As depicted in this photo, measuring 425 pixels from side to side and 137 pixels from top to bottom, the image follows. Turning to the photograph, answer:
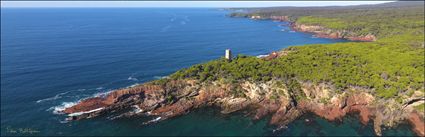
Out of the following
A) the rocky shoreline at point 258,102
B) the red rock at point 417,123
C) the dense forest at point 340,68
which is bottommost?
the red rock at point 417,123

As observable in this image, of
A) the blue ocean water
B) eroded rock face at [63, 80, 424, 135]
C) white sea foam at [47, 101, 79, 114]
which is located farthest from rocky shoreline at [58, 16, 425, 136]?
the blue ocean water

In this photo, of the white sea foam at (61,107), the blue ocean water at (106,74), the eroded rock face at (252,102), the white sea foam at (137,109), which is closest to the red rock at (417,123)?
the eroded rock face at (252,102)

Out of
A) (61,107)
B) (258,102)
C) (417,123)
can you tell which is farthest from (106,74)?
(417,123)

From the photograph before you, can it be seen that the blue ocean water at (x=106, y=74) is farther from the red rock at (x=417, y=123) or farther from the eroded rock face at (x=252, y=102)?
the eroded rock face at (x=252, y=102)

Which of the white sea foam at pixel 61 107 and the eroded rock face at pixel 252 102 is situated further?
the white sea foam at pixel 61 107

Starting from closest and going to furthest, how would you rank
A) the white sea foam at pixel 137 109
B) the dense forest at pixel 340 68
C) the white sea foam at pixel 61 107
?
the white sea foam at pixel 61 107 → the white sea foam at pixel 137 109 → the dense forest at pixel 340 68

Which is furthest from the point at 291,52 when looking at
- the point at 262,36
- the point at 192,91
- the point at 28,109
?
the point at 262,36

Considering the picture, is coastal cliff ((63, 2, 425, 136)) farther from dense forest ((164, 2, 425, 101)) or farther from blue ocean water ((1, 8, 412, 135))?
blue ocean water ((1, 8, 412, 135))

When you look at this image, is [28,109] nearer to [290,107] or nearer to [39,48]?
[290,107]

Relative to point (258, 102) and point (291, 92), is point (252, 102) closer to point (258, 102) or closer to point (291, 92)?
point (258, 102)
